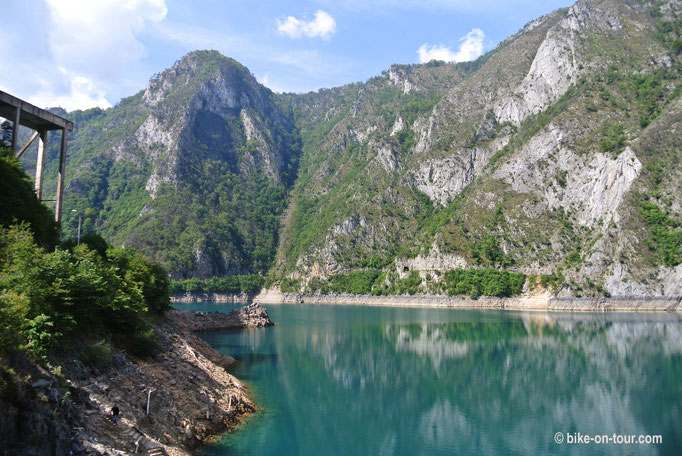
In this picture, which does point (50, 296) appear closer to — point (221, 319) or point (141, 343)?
point (141, 343)

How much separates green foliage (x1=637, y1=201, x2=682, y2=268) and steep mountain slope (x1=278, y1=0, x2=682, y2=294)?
34cm

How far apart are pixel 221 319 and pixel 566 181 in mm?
118722

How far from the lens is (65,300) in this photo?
20.3 m

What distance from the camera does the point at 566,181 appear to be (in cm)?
14538

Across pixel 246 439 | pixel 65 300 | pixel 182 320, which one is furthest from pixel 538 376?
pixel 182 320

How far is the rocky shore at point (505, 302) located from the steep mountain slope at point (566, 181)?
275 centimetres

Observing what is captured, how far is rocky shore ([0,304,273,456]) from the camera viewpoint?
40.6 feet

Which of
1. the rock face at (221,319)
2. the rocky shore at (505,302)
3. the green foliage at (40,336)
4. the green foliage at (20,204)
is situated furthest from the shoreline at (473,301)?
the green foliage at (40,336)

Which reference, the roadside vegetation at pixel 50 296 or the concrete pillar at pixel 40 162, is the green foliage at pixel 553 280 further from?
the concrete pillar at pixel 40 162

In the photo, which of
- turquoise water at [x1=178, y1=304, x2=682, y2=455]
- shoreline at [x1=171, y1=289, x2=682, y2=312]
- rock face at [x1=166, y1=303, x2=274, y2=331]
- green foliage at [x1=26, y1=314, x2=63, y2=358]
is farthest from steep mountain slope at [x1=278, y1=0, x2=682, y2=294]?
green foliage at [x1=26, y1=314, x2=63, y2=358]

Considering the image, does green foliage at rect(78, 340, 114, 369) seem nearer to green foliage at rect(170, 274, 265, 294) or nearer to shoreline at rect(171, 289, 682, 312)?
shoreline at rect(171, 289, 682, 312)

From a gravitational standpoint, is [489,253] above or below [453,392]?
above

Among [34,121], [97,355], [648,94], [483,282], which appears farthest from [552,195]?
[97,355]

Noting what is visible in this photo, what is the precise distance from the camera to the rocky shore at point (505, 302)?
10895 cm
